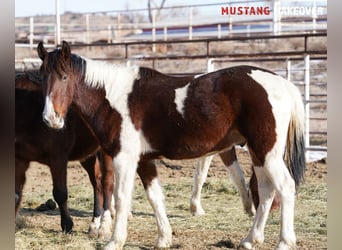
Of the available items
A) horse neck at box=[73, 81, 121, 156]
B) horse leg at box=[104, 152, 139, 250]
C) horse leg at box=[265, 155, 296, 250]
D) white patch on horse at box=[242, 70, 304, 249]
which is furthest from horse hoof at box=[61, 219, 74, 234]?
horse leg at box=[265, 155, 296, 250]

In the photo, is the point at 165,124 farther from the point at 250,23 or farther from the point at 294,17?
the point at 250,23

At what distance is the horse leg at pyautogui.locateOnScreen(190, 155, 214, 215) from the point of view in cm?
635

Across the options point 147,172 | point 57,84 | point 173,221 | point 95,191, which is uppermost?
point 57,84

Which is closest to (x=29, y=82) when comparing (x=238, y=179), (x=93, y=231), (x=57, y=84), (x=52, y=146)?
(x=52, y=146)

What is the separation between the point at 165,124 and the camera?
457 centimetres

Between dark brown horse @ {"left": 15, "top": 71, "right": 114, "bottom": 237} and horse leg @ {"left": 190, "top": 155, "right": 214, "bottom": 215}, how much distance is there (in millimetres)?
1130

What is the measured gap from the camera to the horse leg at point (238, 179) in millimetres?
5984

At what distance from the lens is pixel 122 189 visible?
184 inches

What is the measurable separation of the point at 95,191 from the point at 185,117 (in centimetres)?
179

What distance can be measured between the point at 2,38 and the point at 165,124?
93.4 inches

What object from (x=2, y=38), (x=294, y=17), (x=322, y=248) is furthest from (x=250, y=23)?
(x=2, y=38)

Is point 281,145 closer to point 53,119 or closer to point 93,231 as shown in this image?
point 53,119

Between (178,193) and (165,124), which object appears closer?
(165,124)

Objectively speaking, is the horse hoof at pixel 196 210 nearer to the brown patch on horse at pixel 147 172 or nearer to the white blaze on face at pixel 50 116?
the brown patch on horse at pixel 147 172
